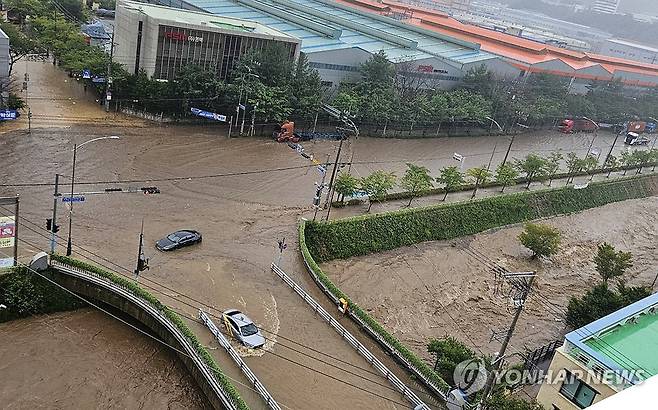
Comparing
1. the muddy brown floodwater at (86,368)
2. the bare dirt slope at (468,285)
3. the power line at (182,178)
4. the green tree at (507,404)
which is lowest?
the bare dirt slope at (468,285)

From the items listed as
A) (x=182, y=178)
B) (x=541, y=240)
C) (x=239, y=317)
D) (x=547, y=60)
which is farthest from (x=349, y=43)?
(x=239, y=317)

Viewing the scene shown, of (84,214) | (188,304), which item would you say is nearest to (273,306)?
(188,304)

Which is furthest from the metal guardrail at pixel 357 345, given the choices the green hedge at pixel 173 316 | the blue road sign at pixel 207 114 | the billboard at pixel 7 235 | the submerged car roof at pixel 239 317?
the blue road sign at pixel 207 114

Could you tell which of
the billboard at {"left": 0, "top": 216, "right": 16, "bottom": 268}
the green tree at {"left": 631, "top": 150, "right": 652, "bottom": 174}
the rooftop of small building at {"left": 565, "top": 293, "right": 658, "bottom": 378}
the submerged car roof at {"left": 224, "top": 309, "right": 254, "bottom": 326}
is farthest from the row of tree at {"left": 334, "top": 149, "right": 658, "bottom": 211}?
the billboard at {"left": 0, "top": 216, "right": 16, "bottom": 268}

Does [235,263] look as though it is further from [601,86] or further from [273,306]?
[601,86]

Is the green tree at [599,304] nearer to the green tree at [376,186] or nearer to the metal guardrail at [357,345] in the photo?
the metal guardrail at [357,345]
